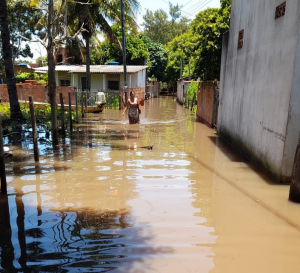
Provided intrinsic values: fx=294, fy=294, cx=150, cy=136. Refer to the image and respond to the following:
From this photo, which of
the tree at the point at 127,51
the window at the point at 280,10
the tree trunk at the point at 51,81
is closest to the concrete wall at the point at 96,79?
the tree at the point at 127,51

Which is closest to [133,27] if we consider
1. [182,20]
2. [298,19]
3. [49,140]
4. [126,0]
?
[126,0]

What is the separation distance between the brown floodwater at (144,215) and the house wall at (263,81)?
0.67 metres

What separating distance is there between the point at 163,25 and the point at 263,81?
53935 millimetres

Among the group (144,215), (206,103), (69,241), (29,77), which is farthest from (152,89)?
(69,241)

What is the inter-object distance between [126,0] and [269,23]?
50.2ft

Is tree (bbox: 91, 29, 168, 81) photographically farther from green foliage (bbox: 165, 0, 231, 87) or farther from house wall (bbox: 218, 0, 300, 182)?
house wall (bbox: 218, 0, 300, 182)

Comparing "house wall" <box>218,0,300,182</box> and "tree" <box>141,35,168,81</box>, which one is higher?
"tree" <box>141,35,168,81</box>

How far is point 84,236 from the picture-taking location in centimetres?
395

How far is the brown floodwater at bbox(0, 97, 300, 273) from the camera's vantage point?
135 inches

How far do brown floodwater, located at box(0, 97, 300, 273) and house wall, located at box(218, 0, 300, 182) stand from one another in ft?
2.19

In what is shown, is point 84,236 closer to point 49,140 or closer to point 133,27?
point 49,140

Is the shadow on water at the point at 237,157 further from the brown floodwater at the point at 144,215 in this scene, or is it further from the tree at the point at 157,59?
the tree at the point at 157,59

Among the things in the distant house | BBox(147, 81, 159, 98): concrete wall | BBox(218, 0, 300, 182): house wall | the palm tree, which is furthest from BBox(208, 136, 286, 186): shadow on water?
BBox(147, 81, 159, 98): concrete wall

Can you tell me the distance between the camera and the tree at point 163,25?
186ft
